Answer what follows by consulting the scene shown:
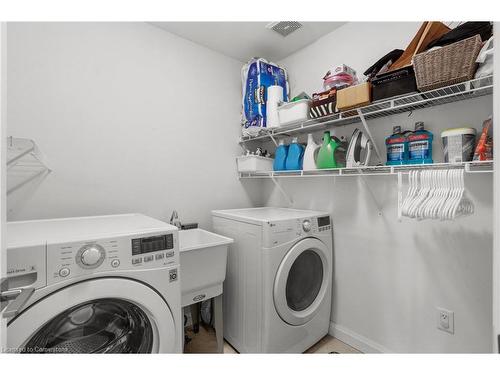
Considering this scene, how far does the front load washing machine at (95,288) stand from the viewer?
0.82 meters

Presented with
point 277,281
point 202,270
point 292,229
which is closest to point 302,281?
point 277,281

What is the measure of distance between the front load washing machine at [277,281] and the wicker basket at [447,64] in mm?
1043

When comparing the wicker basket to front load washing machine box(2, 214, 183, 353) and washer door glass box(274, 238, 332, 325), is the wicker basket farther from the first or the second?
front load washing machine box(2, 214, 183, 353)

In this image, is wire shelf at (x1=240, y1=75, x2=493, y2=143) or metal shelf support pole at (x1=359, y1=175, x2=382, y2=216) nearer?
wire shelf at (x1=240, y1=75, x2=493, y2=143)

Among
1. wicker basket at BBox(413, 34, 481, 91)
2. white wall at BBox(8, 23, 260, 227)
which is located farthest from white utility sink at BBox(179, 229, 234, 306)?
wicker basket at BBox(413, 34, 481, 91)

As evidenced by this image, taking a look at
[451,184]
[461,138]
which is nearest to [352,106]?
[461,138]

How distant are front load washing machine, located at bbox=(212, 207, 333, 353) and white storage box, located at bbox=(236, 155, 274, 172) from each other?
53 centimetres

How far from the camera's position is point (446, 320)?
1.40 metres

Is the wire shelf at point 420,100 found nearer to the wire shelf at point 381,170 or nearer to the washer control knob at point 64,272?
the wire shelf at point 381,170

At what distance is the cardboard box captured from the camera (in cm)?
139

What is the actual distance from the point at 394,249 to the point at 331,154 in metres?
0.78

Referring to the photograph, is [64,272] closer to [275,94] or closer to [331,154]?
[331,154]
